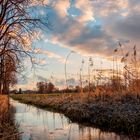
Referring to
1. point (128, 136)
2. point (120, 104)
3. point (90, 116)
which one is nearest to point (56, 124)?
point (90, 116)

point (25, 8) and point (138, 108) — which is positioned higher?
point (25, 8)

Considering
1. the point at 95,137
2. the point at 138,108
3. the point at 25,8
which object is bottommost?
the point at 95,137

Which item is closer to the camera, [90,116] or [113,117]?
[113,117]

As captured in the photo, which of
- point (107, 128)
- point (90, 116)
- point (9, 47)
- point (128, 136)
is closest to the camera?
point (128, 136)

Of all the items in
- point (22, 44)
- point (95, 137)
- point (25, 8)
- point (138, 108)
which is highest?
point (25, 8)

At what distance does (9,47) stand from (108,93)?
23.0ft

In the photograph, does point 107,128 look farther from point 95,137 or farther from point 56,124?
point 56,124

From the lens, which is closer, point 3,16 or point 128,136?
point 128,136

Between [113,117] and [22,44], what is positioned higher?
[22,44]

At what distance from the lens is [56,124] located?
2267cm

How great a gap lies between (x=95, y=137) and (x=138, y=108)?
330 centimetres

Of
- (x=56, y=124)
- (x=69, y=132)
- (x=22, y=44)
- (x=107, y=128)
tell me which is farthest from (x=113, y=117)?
(x=22, y=44)

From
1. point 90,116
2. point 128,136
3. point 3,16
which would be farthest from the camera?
point 90,116

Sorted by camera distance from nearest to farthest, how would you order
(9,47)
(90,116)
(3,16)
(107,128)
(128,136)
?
(128,136)
(107,128)
(3,16)
(90,116)
(9,47)
